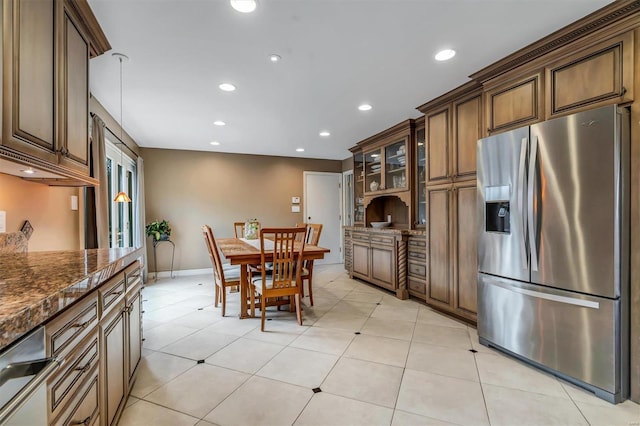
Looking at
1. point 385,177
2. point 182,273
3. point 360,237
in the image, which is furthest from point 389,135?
point 182,273

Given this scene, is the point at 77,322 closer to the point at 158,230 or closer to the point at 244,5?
the point at 244,5

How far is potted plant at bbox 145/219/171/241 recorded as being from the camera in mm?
5246

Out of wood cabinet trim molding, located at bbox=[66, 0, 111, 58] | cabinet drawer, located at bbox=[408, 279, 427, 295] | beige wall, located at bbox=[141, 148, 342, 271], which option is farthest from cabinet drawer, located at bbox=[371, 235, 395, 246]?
wood cabinet trim molding, located at bbox=[66, 0, 111, 58]

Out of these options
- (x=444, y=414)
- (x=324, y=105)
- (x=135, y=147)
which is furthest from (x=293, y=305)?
(x=135, y=147)

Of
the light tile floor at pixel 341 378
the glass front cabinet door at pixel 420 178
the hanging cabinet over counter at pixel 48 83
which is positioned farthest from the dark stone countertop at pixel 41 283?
the glass front cabinet door at pixel 420 178

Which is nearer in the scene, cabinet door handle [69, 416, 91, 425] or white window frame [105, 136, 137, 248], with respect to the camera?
cabinet door handle [69, 416, 91, 425]

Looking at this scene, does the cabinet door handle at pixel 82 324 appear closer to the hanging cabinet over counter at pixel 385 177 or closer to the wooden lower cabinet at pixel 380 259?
the wooden lower cabinet at pixel 380 259

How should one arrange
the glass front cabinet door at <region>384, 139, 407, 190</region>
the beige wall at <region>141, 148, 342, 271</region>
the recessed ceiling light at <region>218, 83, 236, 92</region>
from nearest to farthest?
1. the recessed ceiling light at <region>218, 83, 236, 92</region>
2. the glass front cabinet door at <region>384, 139, 407, 190</region>
3. the beige wall at <region>141, 148, 342, 271</region>

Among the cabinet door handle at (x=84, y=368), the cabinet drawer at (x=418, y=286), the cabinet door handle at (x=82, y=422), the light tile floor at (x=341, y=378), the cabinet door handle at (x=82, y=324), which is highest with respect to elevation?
the cabinet door handle at (x=82, y=324)

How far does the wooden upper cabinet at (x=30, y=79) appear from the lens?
1261 mm

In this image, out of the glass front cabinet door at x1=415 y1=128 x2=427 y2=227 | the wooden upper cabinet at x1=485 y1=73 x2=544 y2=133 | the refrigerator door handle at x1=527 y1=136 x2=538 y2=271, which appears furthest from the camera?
the glass front cabinet door at x1=415 y1=128 x2=427 y2=227

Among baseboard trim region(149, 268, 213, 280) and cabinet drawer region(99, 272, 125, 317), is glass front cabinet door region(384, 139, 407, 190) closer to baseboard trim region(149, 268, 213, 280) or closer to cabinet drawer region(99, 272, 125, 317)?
cabinet drawer region(99, 272, 125, 317)

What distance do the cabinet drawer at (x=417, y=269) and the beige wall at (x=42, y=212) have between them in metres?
3.73

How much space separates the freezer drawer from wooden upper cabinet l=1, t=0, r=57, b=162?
3213 mm
